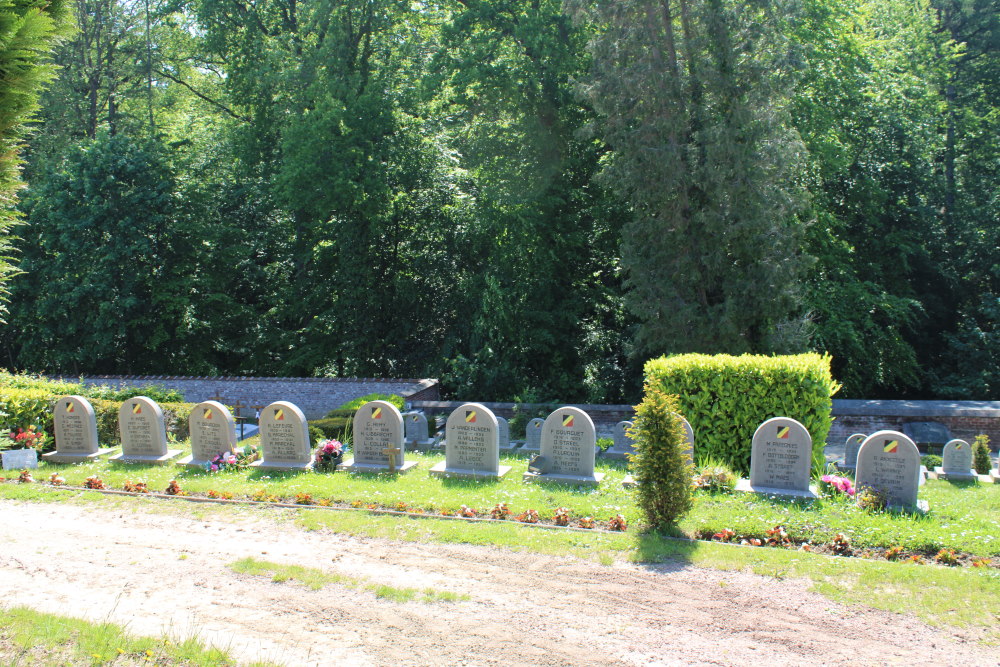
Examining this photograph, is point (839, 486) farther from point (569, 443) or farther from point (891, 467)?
point (569, 443)

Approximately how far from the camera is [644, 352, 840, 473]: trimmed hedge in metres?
11.0

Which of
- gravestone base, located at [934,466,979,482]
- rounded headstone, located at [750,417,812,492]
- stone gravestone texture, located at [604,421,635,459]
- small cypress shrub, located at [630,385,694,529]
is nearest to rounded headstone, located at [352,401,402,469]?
small cypress shrub, located at [630,385,694,529]

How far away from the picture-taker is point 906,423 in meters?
15.9

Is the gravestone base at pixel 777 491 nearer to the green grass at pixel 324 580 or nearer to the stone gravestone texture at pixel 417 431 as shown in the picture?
the green grass at pixel 324 580

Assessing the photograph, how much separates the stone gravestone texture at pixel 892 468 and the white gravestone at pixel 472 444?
14.3 feet

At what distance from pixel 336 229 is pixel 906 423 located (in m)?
16.1

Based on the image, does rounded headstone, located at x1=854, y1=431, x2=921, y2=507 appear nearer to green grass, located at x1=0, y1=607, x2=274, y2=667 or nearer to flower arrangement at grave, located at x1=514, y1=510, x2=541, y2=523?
flower arrangement at grave, located at x1=514, y1=510, x2=541, y2=523

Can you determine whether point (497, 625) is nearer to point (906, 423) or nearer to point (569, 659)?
point (569, 659)

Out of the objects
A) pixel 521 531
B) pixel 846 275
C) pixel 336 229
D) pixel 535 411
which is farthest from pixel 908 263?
pixel 521 531

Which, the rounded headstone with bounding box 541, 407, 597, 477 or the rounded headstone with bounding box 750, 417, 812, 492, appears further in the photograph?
the rounded headstone with bounding box 541, 407, 597, 477

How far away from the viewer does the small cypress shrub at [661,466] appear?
7.58 m

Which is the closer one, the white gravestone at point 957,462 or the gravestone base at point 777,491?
the gravestone base at point 777,491

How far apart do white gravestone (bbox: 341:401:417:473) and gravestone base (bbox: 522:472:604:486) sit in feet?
6.03

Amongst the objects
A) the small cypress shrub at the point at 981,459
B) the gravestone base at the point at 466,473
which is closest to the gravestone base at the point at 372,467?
the gravestone base at the point at 466,473
